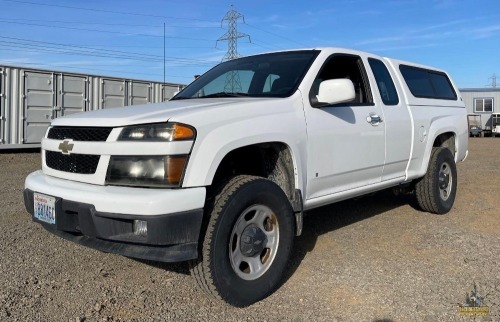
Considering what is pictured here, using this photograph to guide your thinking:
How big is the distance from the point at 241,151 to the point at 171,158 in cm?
82

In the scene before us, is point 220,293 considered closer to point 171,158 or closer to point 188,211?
point 188,211

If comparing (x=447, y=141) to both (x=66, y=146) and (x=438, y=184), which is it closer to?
(x=438, y=184)

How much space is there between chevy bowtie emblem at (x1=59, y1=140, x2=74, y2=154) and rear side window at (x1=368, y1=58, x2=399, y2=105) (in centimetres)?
309

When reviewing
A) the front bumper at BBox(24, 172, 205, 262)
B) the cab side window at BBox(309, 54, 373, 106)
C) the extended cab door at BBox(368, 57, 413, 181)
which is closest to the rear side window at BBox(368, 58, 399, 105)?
the extended cab door at BBox(368, 57, 413, 181)

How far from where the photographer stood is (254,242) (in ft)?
10.8

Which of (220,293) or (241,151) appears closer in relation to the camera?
(220,293)

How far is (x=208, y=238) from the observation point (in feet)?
9.73

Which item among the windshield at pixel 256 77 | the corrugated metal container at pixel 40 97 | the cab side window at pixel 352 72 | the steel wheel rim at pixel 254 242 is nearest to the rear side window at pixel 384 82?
the cab side window at pixel 352 72

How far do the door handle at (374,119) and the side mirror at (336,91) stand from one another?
0.80 meters

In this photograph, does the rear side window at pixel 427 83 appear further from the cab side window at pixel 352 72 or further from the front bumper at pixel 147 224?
the front bumper at pixel 147 224

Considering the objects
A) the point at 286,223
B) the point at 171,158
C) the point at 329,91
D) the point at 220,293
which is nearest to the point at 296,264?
the point at 286,223

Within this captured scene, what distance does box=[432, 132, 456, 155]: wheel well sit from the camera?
6184 millimetres

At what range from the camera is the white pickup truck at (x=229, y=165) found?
9.37 feet

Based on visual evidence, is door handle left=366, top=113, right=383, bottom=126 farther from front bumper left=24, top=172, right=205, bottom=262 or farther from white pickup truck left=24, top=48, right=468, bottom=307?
front bumper left=24, top=172, right=205, bottom=262
